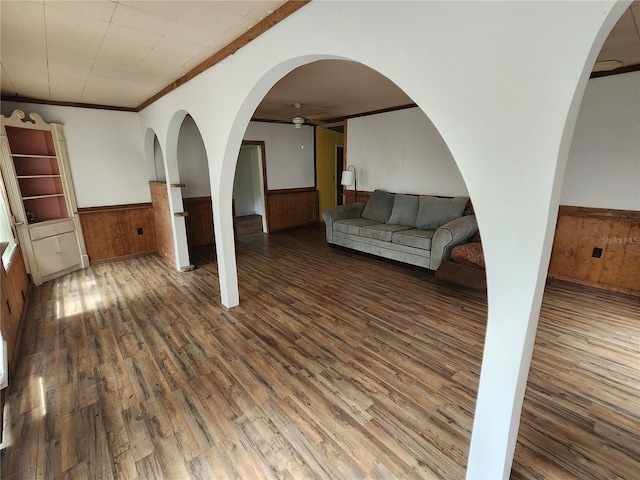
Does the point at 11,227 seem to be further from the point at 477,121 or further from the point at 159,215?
the point at 477,121

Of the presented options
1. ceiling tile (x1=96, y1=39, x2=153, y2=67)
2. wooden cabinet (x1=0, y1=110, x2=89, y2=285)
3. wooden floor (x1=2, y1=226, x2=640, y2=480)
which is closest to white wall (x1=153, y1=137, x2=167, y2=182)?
wooden cabinet (x1=0, y1=110, x2=89, y2=285)

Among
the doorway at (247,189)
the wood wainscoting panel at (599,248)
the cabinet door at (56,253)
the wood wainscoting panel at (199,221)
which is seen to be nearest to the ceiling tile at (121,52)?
the cabinet door at (56,253)

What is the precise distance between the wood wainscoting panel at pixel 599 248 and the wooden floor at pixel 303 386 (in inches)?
8.2

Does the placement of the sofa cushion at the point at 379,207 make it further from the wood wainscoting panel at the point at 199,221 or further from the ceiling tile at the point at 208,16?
the ceiling tile at the point at 208,16

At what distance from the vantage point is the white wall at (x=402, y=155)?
457 centimetres

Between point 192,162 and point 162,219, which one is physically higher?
point 192,162

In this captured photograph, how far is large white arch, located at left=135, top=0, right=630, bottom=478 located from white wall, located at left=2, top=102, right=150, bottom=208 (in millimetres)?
4466

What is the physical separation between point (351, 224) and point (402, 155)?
1.50m

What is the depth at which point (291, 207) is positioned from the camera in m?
6.88

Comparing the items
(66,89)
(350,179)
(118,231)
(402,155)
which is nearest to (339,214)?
(350,179)

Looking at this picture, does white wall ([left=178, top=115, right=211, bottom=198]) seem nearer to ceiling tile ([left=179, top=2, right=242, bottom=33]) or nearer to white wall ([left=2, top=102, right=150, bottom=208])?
white wall ([left=2, top=102, right=150, bottom=208])

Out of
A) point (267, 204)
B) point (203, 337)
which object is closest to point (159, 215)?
point (267, 204)

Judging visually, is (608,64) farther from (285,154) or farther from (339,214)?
(285,154)

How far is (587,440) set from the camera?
1.60 meters
